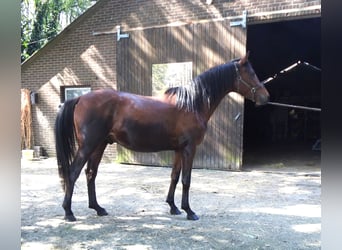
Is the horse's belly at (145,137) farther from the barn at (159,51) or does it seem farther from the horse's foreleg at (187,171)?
the barn at (159,51)

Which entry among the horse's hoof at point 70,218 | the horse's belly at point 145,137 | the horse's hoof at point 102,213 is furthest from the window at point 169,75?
the horse's hoof at point 70,218

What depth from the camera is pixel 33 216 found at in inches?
156

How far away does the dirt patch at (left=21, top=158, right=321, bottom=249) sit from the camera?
312 cm

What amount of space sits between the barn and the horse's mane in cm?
330

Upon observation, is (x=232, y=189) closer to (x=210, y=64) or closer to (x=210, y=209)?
(x=210, y=209)

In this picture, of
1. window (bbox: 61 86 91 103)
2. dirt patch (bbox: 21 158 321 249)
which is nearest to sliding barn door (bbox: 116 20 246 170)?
dirt patch (bbox: 21 158 321 249)

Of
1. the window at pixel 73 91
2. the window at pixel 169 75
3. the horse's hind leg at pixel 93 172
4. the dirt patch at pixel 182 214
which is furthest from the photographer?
the window at pixel 73 91

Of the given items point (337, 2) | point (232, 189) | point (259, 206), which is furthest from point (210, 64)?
point (337, 2)

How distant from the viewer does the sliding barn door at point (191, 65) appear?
7238mm

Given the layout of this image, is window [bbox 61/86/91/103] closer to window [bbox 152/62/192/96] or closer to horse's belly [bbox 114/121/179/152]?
window [bbox 152/62/192/96]

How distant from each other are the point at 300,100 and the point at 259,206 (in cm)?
1057

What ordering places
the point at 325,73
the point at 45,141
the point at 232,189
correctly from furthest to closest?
the point at 45,141
the point at 232,189
the point at 325,73

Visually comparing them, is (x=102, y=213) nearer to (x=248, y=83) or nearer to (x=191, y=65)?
(x=248, y=83)

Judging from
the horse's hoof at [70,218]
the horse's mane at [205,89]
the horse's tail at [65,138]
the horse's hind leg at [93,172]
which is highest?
the horse's mane at [205,89]
